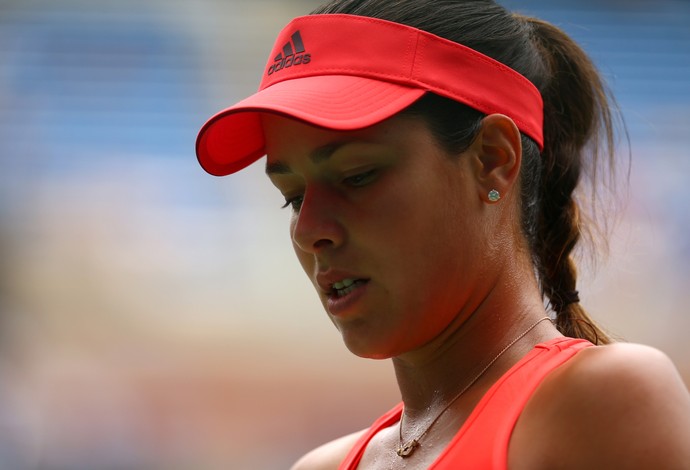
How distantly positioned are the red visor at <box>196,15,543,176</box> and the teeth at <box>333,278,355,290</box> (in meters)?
0.17

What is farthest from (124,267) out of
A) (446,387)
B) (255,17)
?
(446,387)

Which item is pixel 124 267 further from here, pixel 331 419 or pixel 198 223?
pixel 331 419

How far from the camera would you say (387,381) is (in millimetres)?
4016

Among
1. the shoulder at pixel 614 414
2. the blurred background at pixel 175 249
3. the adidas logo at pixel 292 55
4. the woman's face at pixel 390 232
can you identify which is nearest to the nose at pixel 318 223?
the woman's face at pixel 390 232

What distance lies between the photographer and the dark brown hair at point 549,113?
44.6 inches

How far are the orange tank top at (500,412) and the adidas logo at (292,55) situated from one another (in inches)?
16.5

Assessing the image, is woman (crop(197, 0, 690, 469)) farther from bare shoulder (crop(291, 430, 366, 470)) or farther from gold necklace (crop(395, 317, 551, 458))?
bare shoulder (crop(291, 430, 366, 470))

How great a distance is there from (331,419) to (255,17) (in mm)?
2167

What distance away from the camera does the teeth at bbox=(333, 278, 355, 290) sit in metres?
1.06

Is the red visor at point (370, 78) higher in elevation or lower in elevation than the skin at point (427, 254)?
higher

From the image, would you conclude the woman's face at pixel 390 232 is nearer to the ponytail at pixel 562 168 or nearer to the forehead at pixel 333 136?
the forehead at pixel 333 136

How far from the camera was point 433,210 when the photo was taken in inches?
40.5

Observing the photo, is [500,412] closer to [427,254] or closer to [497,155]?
[427,254]

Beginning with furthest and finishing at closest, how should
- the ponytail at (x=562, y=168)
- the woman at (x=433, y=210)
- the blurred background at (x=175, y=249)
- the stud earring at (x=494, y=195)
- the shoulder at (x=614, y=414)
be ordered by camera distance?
the blurred background at (x=175, y=249) < the ponytail at (x=562, y=168) < the stud earring at (x=494, y=195) < the woman at (x=433, y=210) < the shoulder at (x=614, y=414)
